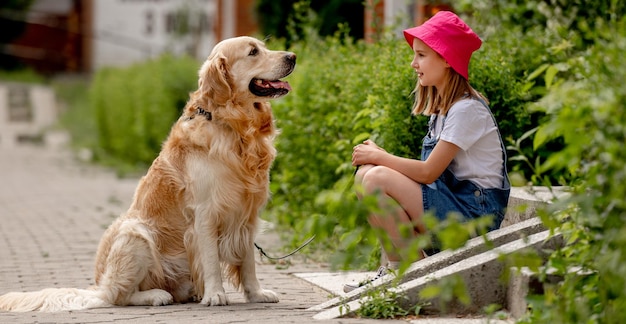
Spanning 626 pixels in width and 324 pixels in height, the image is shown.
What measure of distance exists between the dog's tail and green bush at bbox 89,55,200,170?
31.9ft

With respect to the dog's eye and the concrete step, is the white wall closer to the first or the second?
the dog's eye

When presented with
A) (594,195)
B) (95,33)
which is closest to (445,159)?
(594,195)

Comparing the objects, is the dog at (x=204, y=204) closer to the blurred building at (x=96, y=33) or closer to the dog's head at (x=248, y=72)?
the dog's head at (x=248, y=72)

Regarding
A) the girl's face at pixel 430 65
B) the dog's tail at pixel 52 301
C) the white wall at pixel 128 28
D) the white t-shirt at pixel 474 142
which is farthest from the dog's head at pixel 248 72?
the white wall at pixel 128 28

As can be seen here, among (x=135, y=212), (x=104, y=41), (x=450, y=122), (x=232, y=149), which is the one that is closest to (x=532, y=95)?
(x=450, y=122)

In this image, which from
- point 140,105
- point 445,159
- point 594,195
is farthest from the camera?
point 140,105

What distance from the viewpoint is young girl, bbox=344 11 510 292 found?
528 centimetres

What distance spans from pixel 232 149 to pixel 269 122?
30cm

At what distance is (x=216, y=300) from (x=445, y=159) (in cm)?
147

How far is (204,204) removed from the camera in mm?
5707

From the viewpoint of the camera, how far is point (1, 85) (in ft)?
100

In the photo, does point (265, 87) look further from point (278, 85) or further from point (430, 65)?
point (430, 65)

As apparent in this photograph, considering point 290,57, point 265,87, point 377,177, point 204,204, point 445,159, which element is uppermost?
point 290,57

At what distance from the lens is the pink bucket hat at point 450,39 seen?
17.7 ft
